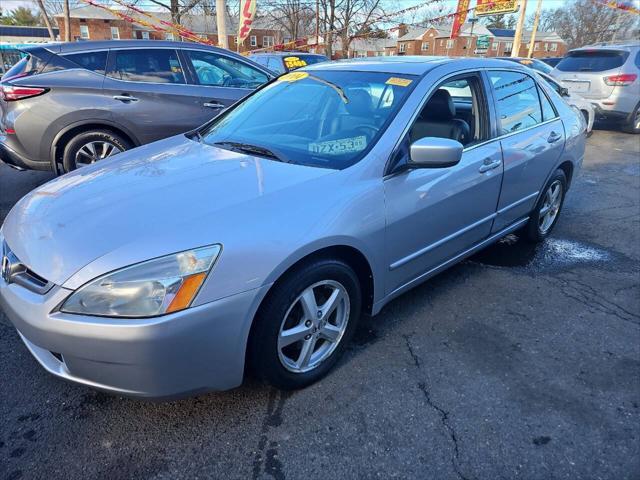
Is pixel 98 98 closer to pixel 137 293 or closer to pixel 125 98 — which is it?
pixel 125 98

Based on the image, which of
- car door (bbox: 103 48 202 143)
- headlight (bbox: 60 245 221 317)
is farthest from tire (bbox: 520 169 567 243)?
car door (bbox: 103 48 202 143)

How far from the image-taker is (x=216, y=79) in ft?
18.9

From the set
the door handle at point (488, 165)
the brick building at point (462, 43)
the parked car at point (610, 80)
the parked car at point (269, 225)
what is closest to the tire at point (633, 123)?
the parked car at point (610, 80)

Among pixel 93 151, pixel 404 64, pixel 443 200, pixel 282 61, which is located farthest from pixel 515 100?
pixel 282 61

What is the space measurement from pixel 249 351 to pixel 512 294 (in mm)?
2224

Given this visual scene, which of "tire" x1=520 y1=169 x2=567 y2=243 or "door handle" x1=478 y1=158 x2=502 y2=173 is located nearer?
"door handle" x1=478 y1=158 x2=502 y2=173

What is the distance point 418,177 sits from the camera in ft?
8.62

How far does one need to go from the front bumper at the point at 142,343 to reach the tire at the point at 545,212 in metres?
3.11

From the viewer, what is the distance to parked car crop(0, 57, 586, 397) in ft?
5.84

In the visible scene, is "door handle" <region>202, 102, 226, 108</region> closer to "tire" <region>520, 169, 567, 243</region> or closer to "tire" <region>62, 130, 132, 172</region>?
"tire" <region>62, 130, 132, 172</region>

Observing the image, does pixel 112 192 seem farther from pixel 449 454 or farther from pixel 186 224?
pixel 449 454

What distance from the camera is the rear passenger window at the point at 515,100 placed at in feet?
11.0

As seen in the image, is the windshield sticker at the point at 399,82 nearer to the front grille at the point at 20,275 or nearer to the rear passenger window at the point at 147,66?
the front grille at the point at 20,275

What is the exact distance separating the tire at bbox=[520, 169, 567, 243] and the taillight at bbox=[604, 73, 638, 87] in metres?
7.15
